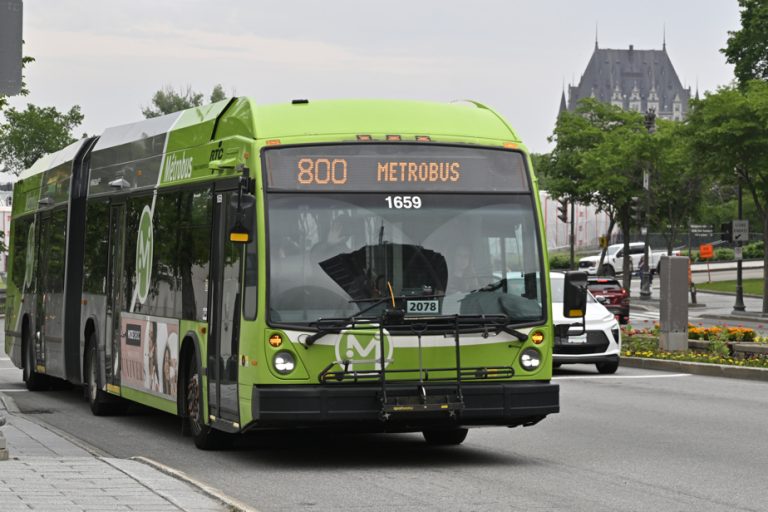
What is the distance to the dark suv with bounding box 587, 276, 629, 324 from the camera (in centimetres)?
4384

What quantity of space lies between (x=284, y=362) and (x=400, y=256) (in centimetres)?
125

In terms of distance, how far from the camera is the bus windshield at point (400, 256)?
39.0 feet

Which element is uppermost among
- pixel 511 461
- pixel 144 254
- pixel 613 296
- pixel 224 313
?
pixel 144 254

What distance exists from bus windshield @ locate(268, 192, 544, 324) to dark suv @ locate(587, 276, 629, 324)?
30370mm

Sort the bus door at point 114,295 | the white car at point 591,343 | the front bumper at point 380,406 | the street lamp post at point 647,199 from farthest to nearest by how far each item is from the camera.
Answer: the street lamp post at point 647,199 → the white car at point 591,343 → the bus door at point 114,295 → the front bumper at point 380,406

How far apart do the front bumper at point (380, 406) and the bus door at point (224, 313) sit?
2.22 feet

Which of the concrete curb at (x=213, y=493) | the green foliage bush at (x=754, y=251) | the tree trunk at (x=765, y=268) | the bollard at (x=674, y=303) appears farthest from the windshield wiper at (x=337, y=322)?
the green foliage bush at (x=754, y=251)

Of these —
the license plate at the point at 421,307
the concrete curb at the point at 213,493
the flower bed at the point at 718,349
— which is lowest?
the concrete curb at the point at 213,493

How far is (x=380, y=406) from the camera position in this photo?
11758 millimetres

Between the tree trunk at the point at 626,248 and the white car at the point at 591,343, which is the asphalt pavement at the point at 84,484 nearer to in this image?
the white car at the point at 591,343

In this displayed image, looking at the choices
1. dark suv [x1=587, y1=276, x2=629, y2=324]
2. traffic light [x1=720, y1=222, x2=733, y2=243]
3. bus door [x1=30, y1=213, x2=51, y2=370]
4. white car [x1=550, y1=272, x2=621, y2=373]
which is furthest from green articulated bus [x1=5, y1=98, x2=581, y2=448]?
traffic light [x1=720, y1=222, x2=733, y2=243]

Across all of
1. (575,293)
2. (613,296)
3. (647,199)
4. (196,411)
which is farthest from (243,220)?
(647,199)

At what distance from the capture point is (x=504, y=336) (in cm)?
1219

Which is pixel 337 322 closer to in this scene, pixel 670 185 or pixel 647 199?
pixel 647 199
